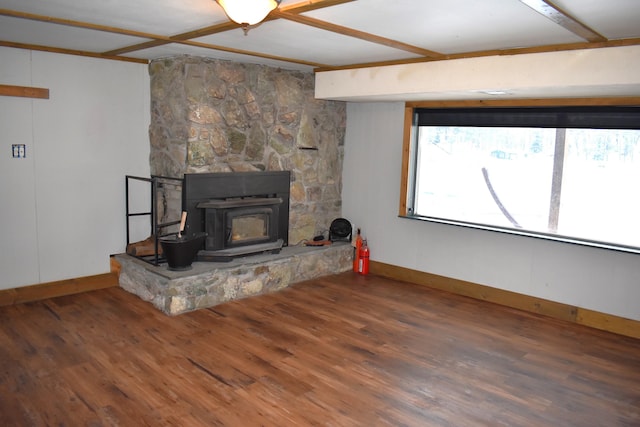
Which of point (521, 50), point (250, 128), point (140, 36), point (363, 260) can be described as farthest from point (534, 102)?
point (140, 36)

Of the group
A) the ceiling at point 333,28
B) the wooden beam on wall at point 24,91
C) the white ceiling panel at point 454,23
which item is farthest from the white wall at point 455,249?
the wooden beam on wall at point 24,91

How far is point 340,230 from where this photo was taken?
5.77 metres

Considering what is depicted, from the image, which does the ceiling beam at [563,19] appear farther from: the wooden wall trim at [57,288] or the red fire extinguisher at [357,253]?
the wooden wall trim at [57,288]

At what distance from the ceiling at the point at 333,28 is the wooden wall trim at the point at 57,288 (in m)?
2.04

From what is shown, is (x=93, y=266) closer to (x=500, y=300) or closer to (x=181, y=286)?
(x=181, y=286)

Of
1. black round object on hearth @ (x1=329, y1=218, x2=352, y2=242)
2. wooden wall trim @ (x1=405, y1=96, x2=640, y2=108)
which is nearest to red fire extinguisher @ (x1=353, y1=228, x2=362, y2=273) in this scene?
black round object on hearth @ (x1=329, y1=218, x2=352, y2=242)

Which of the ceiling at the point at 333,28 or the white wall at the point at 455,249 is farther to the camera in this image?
the white wall at the point at 455,249

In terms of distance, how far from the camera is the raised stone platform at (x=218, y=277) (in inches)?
165

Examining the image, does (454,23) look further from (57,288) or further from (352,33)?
(57,288)

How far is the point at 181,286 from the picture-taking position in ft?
13.6

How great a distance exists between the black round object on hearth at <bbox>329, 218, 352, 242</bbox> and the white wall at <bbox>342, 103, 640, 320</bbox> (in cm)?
13

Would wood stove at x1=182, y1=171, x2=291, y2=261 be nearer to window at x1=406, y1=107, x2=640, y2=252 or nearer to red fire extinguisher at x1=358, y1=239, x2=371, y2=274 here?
red fire extinguisher at x1=358, y1=239, x2=371, y2=274

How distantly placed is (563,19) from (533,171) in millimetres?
2051

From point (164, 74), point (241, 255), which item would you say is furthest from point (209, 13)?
point (241, 255)
